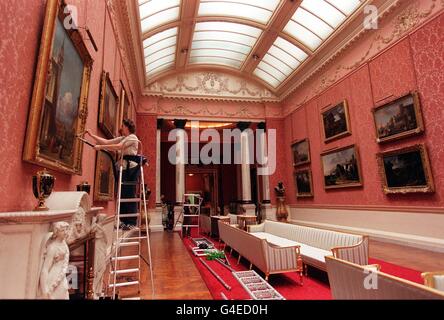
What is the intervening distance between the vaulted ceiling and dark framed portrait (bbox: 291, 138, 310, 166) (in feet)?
9.60

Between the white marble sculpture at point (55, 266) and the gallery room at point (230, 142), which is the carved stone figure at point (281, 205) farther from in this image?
the white marble sculpture at point (55, 266)

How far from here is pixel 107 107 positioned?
503 centimetres

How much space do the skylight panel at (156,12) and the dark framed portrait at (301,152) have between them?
688 cm

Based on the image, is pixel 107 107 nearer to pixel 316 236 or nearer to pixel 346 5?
pixel 316 236

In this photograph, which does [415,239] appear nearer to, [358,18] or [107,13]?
[358,18]

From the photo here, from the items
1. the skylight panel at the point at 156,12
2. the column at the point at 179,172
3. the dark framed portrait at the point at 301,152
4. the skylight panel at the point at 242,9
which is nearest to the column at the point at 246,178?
the dark framed portrait at the point at 301,152

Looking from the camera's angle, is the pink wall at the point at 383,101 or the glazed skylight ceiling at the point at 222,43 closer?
the pink wall at the point at 383,101

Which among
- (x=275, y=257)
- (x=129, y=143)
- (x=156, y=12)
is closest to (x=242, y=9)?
(x=156, y=12)

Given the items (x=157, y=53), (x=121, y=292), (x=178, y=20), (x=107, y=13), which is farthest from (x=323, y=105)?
(x=121, y=292)

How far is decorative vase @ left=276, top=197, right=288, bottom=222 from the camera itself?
11.3m

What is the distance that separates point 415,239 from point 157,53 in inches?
412

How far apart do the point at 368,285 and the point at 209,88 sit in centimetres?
1136

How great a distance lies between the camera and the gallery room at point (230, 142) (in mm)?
2076

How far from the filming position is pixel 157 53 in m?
10.4
